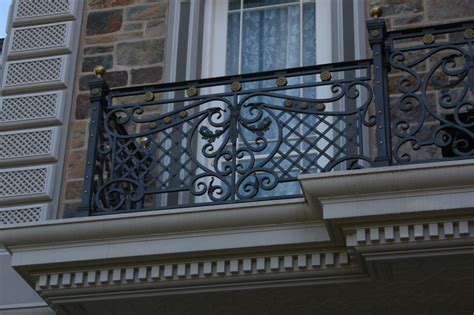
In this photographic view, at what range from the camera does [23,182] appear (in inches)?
→ 436

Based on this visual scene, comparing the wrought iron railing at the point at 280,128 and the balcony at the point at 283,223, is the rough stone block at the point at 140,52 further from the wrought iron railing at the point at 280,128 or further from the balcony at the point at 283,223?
the balcony at the point at 283,223

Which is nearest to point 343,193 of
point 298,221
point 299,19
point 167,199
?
point 298,221

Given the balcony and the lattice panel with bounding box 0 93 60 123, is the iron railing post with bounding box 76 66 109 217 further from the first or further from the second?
the lattice panel with bounding box 0 93 60 123

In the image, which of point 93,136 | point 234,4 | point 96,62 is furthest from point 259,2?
point 93,136

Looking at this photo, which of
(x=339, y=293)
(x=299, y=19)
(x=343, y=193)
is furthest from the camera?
(x=299, y=19)

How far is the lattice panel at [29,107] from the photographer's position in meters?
11.4

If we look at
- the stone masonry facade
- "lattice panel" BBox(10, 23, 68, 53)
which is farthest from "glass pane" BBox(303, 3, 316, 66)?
"lattice panel" BBox(10, 23, 68, 53)

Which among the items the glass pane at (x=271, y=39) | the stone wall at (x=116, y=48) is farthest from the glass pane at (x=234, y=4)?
the stone wall at (x=116, y=48)

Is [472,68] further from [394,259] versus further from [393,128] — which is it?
[394,259]

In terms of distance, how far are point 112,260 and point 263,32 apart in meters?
Result: 3.24

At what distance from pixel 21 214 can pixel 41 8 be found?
2285mm

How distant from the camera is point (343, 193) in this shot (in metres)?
8.85

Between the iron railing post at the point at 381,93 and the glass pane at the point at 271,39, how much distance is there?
2.05m

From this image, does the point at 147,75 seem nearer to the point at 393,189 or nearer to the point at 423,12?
the point at 423,12
